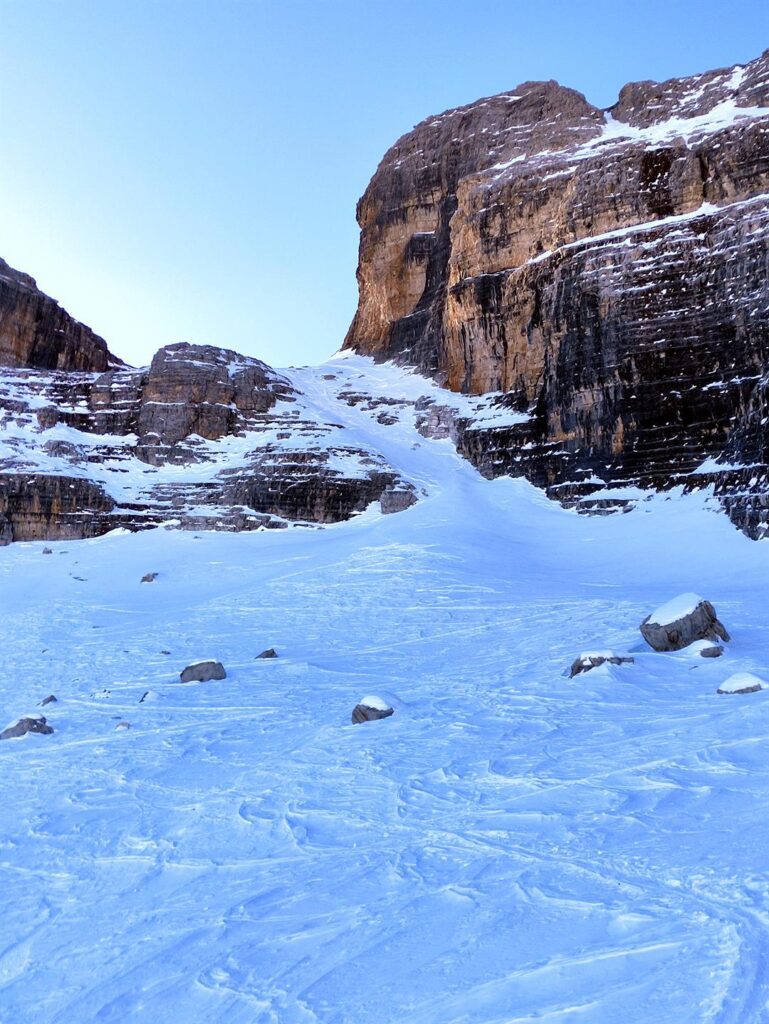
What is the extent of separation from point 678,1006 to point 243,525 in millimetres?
46173

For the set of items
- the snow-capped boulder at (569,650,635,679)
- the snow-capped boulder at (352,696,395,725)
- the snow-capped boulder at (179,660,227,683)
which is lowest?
the snow-capped boulder at (179,660,227,683)

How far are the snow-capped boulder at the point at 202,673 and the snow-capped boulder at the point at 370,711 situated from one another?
4111 mm

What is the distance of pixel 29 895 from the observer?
18.0 ft

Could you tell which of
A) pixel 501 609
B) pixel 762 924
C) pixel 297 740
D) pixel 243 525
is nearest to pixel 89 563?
pixel 243 525

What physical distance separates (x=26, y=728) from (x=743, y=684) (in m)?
9.64

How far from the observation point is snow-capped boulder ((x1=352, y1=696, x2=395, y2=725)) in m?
10.3

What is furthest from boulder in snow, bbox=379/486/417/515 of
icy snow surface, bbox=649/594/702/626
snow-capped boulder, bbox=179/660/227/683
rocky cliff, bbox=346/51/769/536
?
snow-capped boulder, bbox=179/660/227/683

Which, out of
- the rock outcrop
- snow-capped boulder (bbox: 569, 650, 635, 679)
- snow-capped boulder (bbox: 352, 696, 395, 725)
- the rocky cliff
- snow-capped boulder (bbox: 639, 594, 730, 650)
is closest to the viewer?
snow-capped boulder (bbox: 352, 696, 395, 725)

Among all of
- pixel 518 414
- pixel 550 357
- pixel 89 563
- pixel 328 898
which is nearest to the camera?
pixel 328 898

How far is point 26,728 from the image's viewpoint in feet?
33.5

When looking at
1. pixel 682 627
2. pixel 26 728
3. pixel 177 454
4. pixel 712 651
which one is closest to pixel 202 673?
pixel 26 728

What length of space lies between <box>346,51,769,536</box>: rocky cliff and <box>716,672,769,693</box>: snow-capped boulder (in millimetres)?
25205

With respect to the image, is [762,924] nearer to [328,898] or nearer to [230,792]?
[328,898]

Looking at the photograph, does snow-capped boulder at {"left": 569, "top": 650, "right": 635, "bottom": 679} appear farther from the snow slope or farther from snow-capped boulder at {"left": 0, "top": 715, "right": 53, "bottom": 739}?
snow-capped boulder at {"left": 0, "top": 715, "right": 53, "bottom": 739}
